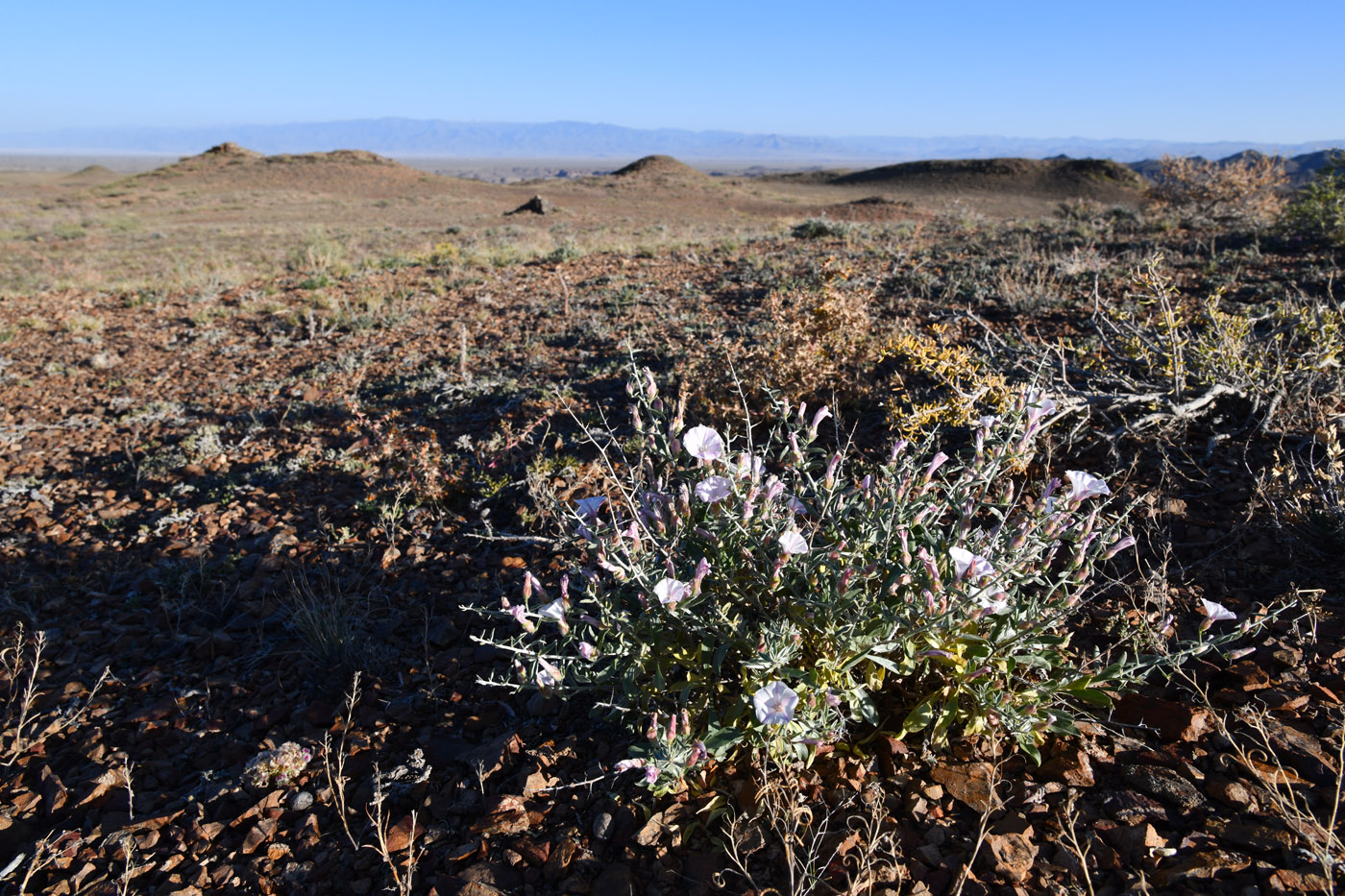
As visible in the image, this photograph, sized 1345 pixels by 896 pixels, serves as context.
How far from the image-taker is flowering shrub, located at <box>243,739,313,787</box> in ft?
6.69

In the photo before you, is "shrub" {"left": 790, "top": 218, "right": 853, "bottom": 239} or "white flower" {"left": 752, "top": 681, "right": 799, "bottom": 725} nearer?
"white flower" {"left": 752, "top": 681, "right": 799, "bottom": 725}

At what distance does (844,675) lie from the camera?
1.79 m

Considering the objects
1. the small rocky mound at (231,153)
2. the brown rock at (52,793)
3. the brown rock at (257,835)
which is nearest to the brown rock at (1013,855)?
the brown rock at (257,835)

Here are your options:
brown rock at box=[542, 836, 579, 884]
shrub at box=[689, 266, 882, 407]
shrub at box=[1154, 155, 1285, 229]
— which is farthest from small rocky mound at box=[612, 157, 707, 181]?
brown rock at box=[542, 836, 579, 884]

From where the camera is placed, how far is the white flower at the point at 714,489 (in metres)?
1.66

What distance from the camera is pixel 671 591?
62.6 inches

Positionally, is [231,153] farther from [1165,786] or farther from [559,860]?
[1165,786]

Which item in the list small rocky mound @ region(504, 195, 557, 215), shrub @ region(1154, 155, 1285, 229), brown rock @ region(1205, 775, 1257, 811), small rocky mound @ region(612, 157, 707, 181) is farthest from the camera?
small rocky mound @ region(612, 157, 707, 181)

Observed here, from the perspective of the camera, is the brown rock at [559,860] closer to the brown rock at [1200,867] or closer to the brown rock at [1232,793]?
the brown rock at [1200,867]

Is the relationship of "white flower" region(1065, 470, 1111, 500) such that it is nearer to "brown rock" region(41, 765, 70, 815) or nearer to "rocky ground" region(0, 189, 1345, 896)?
"rocky ground" region(0, 189, 1345, 896)

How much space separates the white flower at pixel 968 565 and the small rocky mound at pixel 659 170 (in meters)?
35.9

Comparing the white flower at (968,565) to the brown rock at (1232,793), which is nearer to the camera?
the white flower at (968,565)

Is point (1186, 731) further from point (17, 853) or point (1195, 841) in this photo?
point (17, 853)

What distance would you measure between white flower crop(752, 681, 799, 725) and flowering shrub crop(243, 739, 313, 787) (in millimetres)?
1426
